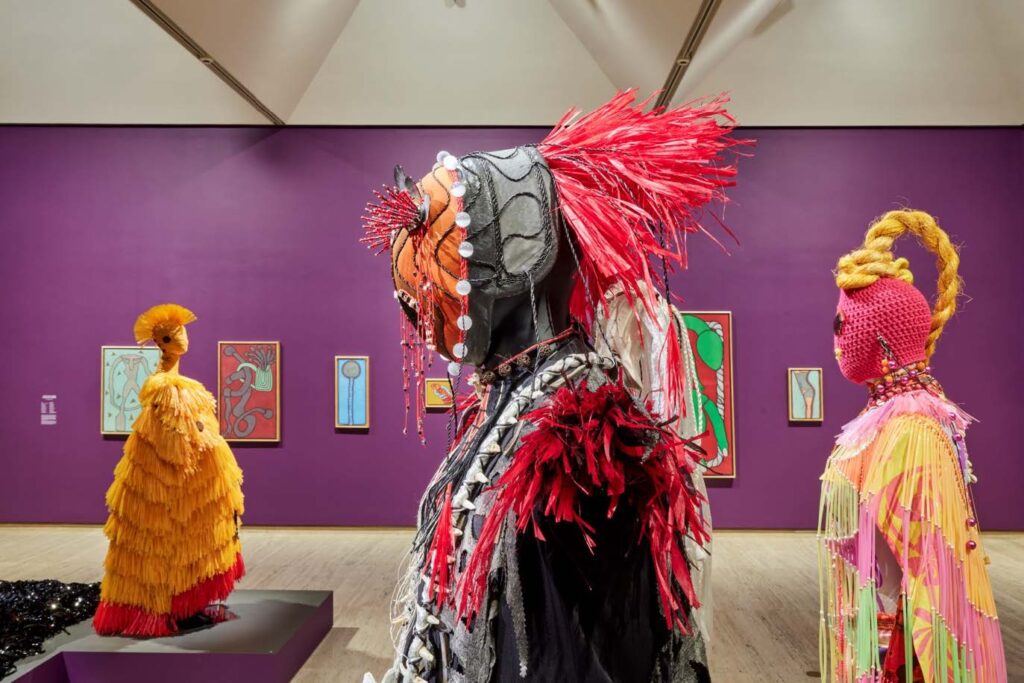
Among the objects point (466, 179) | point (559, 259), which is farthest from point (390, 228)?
point (559, 259)

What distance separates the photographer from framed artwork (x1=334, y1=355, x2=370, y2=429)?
5.43 meters

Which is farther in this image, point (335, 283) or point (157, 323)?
point (335, 283)

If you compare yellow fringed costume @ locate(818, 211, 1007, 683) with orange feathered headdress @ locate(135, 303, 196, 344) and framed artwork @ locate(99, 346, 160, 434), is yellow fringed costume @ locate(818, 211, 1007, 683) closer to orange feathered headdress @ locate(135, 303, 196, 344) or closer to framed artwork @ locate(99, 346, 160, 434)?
orange feathered headdress @ locate(135, 303, 196, 344)

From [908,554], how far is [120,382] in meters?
5.08

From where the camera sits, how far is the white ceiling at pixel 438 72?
465cm

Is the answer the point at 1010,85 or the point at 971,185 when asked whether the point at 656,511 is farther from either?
the point at 971,185

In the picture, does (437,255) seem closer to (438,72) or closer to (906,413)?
(906,413)

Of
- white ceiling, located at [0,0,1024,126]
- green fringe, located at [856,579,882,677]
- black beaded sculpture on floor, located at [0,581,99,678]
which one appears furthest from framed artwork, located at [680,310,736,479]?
black beaded sculpture on floor, located at [0,581,99,678]

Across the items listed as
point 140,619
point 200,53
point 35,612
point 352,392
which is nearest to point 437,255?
point 140,619

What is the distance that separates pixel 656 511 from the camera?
0.86 metres

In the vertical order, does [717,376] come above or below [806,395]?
above

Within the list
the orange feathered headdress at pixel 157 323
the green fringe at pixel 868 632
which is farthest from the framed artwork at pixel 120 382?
the green fringe at pixel 868 632

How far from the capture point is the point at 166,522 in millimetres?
3119

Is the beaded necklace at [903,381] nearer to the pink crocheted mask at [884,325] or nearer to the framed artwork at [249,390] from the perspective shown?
the pink crocheted mask at [884,325]
